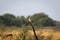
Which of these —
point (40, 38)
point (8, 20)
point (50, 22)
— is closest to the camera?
point (40, 38)

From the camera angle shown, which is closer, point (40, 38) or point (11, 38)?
point (11, 38)

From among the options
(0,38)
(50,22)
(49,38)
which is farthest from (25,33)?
(50,22)

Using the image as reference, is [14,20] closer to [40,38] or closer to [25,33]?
[40,38]

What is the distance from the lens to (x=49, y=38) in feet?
71.8

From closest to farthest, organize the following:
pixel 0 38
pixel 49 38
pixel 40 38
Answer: pixel 0 38 → pixel 40 38 → pixel 49 38

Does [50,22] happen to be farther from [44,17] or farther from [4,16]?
[4,16]

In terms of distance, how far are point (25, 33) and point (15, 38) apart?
3.35 feet

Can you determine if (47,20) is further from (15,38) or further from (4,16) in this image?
(15,38)

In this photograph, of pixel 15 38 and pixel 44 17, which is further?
pixel 44 17

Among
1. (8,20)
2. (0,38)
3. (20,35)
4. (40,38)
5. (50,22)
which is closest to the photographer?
(20,35)

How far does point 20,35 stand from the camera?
17.2 metres

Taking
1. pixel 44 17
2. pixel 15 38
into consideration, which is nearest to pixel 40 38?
pixel 15 38

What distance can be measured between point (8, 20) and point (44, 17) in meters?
7.28

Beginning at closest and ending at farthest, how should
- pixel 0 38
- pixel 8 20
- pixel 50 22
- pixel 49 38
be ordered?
pixel 0 38 < pixel 49 38 < pixel 8 20 < pixel 50 22
